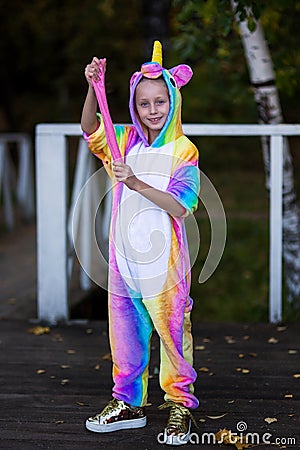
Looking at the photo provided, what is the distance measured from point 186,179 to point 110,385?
52.6 inches

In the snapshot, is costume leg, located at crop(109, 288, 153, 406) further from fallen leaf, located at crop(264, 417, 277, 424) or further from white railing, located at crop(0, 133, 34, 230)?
white railing, located at crop(0, 133, 34, 230)

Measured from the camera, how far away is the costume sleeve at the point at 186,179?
342 cm

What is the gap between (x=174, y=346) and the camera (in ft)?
11.8

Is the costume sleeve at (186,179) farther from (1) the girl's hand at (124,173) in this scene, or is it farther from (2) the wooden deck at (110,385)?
(2) the wooden deck at (110,385)

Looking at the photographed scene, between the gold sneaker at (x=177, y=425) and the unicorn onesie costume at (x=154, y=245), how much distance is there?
1.1 inches

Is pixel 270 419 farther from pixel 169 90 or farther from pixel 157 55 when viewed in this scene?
pixel 157 55

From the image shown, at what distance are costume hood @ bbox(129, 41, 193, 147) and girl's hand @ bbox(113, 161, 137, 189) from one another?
0.86 ft

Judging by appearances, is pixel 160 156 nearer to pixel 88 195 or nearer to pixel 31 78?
pixel 88 195

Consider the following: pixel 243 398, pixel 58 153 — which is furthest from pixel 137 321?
→ pixel 58 153

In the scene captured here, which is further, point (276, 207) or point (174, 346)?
point (276, 207)

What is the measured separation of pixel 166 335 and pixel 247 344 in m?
1.61

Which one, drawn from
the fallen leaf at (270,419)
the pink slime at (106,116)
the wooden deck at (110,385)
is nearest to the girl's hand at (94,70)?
the pink slime at (106,116)

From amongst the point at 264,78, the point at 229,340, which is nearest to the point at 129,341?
the point at 229,340

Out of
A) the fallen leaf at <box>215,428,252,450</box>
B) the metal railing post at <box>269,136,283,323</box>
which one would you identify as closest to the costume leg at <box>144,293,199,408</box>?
the fallen leaf at <box>215,428,252,450</box>
